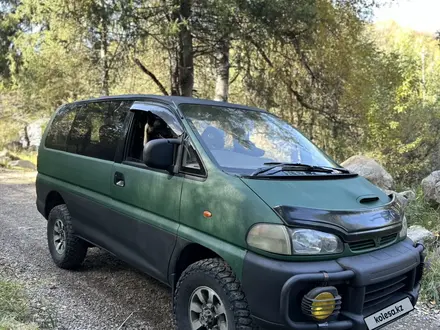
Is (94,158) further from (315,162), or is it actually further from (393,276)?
(393,276)

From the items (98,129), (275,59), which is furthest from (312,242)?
(275,59)

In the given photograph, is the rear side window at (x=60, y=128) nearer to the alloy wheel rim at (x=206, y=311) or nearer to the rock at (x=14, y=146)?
the alloy wheel rim at (x=206, y=311)

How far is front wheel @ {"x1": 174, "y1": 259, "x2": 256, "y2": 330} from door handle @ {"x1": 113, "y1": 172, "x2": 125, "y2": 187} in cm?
115

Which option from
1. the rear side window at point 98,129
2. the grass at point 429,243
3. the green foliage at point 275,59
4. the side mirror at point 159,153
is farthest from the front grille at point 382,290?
the green foliage at point 275,59

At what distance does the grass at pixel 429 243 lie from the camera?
4.53 meters

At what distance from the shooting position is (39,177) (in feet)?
17.4

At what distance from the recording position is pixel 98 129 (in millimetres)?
4379

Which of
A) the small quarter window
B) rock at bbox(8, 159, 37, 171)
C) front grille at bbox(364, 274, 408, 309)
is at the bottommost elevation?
rock at bbox(8, 159, 37, 171)

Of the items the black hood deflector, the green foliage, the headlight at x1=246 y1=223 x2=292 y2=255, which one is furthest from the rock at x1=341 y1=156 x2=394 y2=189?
the headlight at x1=246 y1=223 x2=292 y2=255

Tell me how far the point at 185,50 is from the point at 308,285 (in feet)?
25.7

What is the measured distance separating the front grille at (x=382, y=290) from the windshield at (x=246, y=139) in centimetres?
114

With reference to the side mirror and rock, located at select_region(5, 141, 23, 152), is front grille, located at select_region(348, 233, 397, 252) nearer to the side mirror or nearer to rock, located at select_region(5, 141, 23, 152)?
the side mirror

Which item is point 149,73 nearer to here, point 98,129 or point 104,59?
point 104,59

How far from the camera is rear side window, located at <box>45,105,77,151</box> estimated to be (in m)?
4.98
